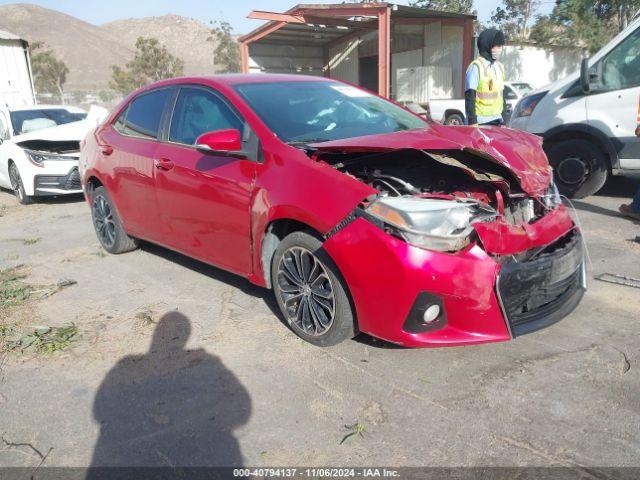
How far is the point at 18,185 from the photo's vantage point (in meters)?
9.12

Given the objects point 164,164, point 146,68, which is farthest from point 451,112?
point 146,68

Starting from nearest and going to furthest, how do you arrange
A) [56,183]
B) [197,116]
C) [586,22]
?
1. [197,116]
2. [56,183]
3. [586,22]

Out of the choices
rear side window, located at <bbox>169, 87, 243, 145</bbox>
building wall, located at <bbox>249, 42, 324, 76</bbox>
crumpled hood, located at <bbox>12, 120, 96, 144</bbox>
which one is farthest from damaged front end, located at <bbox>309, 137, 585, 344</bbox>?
building wall, located at <bbox>249, 42, 324, 76</bbox>

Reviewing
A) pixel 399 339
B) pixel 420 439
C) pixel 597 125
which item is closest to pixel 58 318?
pixel 399 339

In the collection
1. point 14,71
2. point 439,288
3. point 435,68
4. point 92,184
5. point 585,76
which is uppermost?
point 14,71

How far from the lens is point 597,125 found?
6371mm

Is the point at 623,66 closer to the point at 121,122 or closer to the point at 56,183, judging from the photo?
the point at 121,122

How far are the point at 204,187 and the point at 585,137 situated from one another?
16.3ft

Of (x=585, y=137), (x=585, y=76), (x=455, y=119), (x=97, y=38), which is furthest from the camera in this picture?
(x=97, y=38)

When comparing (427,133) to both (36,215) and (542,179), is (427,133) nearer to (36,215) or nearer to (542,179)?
(542,179)

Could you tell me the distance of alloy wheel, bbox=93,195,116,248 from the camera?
5.43 metres

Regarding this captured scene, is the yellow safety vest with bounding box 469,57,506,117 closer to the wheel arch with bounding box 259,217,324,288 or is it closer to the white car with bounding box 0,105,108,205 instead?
the wheel arch with bounding box 259,217,324,288

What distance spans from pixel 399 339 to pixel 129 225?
315cm

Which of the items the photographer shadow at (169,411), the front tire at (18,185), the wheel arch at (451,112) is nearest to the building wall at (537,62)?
the wheel arch at (451,112)
